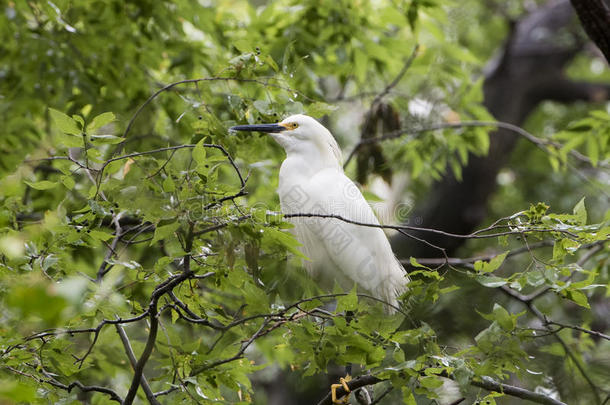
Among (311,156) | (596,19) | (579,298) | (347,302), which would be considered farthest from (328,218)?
(596,19)

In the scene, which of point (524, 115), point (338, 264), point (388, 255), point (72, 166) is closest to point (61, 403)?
point (72, 166)

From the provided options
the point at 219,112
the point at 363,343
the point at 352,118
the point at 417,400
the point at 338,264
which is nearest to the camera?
the point at 363,343

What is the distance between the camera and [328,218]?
2463 millimetres

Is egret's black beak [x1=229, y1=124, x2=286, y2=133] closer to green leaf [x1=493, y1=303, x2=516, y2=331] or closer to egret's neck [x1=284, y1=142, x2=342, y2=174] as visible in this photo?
egret's neck [x1=284, y1=142, x2=342, y2=174]

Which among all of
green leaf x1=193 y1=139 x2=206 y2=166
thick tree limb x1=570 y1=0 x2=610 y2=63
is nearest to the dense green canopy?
green leaf x1=193 y1=139 x2=206 y2=166

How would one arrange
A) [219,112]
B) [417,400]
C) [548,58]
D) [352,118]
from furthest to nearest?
[352,118]
[548,58]
[219,112]
[417,400]

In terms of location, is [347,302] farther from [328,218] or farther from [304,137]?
→ [304,137]

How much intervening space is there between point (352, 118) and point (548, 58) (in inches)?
92.5

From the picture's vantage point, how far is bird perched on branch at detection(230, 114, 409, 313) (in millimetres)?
2412

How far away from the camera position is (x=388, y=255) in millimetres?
2594

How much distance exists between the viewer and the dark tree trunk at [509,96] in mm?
4777

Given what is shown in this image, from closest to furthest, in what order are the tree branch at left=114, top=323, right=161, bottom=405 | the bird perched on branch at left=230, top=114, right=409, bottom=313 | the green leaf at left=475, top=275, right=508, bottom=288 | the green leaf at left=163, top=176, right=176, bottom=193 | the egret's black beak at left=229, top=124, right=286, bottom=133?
the green leaf at left=163, top=176, right=176, bottom=193, the green leaf at left=475, top=275, right=508, bottom=288, the tree branch at left=114, top=323, right=161, bottom=405, the egret's black beak at left=229, top=124, right=286, bottom=133, the bird perched on branch at left=230, top=114, right=409, bottom=313

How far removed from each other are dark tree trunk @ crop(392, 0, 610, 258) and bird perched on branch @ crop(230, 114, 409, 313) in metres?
1.59

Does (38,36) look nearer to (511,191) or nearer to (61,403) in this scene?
(61,403)
